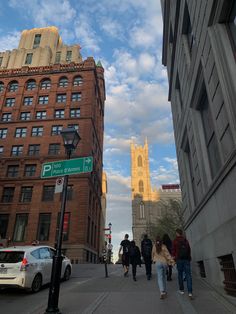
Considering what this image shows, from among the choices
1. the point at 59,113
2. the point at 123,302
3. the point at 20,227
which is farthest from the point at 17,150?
the point at 123,302

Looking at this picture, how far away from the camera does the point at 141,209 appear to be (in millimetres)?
99062

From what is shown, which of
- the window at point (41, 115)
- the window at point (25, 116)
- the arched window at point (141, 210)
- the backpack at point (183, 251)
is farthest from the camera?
the arched window at point (141, 210)

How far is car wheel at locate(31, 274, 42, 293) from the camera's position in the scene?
9.02 meters

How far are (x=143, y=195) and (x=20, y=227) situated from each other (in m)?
72.2

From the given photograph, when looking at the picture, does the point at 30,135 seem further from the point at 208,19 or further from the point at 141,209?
the point at 141,209

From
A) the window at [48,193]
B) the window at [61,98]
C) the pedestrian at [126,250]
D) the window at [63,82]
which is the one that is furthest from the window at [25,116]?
the pedestrian at [126,250]

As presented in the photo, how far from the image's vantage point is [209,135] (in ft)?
31.2

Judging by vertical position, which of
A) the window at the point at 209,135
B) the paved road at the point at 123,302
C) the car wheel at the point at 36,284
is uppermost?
the window at the point at 209,135

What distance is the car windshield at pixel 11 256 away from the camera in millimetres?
8923

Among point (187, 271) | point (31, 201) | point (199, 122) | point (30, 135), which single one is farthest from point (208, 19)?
point (30, 135)

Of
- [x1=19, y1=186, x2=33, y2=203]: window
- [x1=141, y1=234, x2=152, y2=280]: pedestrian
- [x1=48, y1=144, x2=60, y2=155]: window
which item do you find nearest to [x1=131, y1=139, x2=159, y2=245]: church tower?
[x1=48, y1=144, x2=60, y2=155]: window

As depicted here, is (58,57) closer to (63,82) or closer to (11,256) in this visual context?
(63,82)

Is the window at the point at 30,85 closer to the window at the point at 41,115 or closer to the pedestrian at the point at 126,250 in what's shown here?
the window at the point at 41,115

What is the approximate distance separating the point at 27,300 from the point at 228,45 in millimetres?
9182
